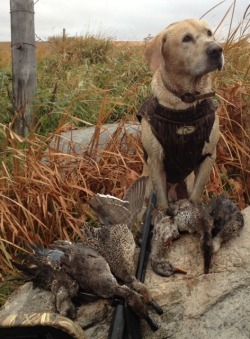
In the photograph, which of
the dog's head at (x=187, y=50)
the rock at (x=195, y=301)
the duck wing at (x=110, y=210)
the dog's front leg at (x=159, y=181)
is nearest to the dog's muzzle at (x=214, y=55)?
the dog's head at (x=187, y=50)

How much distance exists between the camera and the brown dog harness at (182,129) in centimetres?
259

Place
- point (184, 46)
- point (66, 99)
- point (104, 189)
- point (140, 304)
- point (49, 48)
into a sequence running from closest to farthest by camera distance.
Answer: point (140, 304)
point (184, 46)
point (104, 189)
point (66, 99)
point (49, 48)

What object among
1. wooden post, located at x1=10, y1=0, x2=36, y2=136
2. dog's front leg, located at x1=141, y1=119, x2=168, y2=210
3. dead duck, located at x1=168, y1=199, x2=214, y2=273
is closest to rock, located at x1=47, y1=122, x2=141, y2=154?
wooden post, located at x1=10, y1=0, x2=36, y2=136

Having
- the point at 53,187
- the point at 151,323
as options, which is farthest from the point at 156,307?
the point at 53,187

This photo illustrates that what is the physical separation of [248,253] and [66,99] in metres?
3.76

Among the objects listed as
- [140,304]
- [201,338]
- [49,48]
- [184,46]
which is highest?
[184,46]

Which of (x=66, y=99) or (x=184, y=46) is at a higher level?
(x=184, y=46)

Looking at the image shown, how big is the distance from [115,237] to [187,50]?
95 cm

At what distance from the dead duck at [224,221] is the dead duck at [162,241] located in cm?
21

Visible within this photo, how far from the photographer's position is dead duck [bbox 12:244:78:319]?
2.24 m

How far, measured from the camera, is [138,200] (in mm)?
2639

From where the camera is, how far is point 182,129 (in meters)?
2.59

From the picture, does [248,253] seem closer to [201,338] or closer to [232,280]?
[232,280]

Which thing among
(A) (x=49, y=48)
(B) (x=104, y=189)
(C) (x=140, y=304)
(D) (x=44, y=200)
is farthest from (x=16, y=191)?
(A) (x=49, y=48)
